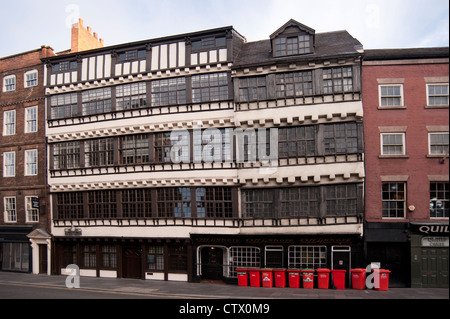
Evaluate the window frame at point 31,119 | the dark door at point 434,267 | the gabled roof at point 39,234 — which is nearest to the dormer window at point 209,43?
the window frame at point 31,119

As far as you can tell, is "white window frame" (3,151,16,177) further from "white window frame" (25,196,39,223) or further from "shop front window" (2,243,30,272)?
"shop front window" (2,243,30,272)

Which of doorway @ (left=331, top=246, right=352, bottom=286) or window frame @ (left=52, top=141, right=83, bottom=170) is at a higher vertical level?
window frame @ (left=52, top=141, right=83, bottom=170)

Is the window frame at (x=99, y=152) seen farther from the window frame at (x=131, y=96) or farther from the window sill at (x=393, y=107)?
the window sill at (x=393, y=107)

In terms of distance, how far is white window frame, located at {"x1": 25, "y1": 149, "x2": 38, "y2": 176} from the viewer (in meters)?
28.0

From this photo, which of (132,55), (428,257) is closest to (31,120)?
(132,55)

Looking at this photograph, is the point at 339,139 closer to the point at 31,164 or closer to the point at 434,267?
the point at 434,267

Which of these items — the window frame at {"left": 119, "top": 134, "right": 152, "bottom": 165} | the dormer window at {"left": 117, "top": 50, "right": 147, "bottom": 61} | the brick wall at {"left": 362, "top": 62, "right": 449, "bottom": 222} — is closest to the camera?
the brick wall at {"left": 362, "top": 62, "right": 449, "bottom": 222}

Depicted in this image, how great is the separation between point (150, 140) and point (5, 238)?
14259 millimetres

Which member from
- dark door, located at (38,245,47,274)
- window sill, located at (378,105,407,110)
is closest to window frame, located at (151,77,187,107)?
window sill, located at (378,105,407,110)

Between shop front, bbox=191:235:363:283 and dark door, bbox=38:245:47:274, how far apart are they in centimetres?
1171

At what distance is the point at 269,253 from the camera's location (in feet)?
72.0

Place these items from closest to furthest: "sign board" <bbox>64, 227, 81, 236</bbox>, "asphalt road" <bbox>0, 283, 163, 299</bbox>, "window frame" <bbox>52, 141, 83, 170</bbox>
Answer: "asphalt road" <bbox>0, 283, 163, 299</bbox>, "sign board" <bbox>64, 227, 81, 236</bbox>, "window frame" <bbox>52, 141, 83, 170</bbox>

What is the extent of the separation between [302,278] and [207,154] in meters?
8.87
